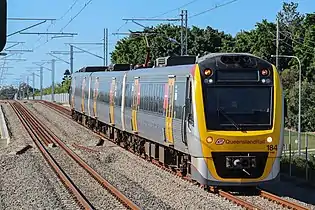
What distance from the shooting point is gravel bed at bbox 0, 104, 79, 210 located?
1431 cm

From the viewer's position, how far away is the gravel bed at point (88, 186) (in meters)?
14.1

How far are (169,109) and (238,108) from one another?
376 centimetres

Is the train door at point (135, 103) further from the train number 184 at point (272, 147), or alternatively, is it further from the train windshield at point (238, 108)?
the train number 184 at point (272, 147)

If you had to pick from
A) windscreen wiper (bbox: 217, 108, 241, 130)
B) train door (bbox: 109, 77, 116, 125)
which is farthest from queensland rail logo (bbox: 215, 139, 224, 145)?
train door (bbox: 109, 77, 116, 125)

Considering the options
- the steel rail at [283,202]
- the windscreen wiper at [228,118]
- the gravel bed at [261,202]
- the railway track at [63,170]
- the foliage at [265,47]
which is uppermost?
the foliage at [265,47]

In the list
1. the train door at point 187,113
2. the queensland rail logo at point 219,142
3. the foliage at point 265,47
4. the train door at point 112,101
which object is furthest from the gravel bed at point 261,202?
the foliage at point 265,47

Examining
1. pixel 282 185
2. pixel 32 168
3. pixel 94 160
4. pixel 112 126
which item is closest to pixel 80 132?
pixel 112 126

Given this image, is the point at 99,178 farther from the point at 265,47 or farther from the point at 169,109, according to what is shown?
the point at 265,47

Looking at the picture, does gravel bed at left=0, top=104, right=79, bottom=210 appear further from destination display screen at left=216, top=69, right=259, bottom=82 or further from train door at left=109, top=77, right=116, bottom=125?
destination display screen at left=216, top=69, right=259, bottom=82

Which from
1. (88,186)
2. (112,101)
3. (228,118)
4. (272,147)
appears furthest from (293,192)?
(112,101)

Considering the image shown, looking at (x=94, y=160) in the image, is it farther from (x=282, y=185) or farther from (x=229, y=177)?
(x=229, y=177)

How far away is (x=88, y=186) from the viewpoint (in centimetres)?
1709

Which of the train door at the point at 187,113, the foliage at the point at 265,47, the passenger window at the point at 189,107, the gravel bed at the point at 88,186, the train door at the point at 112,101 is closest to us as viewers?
the gravel bed at the point at 88,186

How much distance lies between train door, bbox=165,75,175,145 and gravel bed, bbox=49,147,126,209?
2127 mm
